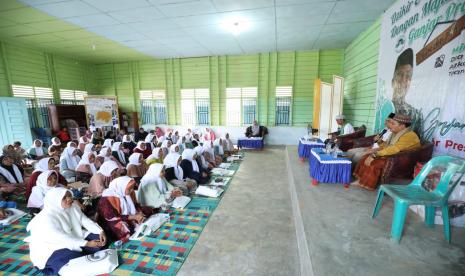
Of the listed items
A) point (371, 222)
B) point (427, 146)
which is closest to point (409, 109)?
point (427, 146)

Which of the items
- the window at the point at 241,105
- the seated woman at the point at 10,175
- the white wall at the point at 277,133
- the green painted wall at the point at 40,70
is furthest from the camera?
the window at the point at 241,105

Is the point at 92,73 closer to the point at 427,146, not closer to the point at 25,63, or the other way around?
the point at 25,63

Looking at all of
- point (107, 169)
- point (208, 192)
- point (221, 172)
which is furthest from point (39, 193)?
point (221, 172)

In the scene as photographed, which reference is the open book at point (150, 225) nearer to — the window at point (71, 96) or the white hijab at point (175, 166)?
the white hijab at point (175, 166)

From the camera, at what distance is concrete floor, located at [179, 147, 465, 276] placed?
5.55 feet

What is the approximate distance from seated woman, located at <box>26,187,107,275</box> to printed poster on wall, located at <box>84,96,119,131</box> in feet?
22.0

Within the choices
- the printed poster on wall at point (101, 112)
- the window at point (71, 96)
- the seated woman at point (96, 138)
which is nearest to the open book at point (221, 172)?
the seated woman at point (96, 138)

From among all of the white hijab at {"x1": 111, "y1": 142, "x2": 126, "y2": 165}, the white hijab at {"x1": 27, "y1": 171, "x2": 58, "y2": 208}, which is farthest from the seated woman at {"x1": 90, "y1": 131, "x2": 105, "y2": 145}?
the white hijab at {"x1": 27, "y1": 171, "x2": 58, "y2": 208}

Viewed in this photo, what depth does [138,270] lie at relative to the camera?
6.90 ft

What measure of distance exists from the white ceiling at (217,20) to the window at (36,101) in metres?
3.57

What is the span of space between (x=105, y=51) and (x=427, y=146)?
9.36 meters

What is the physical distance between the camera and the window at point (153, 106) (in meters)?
9.17

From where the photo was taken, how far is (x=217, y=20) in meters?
4.86

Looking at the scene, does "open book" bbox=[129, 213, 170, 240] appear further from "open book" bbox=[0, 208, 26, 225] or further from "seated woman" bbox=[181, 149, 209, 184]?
"open book" bbox=[0, 208, 26, 225]
